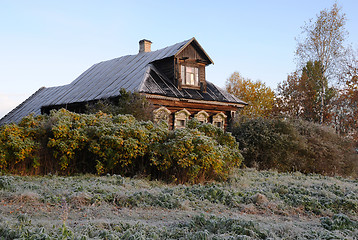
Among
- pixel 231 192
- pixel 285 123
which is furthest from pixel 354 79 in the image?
pixel 231 192

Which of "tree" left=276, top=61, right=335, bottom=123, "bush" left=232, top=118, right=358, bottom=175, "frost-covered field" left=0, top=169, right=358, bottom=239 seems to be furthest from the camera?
"tree" left=276, top=61, right=335, bottom=123

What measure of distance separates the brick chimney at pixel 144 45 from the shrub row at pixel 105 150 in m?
14.2

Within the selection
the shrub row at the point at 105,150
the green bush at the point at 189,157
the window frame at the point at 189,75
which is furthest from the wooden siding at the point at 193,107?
the green bush at the point at 189,157

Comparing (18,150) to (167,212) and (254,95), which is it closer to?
(167,212)

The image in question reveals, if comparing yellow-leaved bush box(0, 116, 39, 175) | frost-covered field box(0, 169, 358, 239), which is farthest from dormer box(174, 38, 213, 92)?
frost-covered field box(0, 169, 358, 239)

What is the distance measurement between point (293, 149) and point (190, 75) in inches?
304

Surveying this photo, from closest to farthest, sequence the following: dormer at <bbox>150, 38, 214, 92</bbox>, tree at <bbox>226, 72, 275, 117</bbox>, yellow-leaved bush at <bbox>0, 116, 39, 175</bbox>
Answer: yellow-leaved bush at <bbox>0, 116, 39, 175</bbox>, dormer at <bbox>150, 38, 214, 92</bbox>, tree at <bbox>226, 72, 275, 117</bbox>

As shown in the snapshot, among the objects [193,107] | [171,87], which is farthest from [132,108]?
[193,107]

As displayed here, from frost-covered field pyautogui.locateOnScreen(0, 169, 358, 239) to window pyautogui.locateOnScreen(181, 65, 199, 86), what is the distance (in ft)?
36.3

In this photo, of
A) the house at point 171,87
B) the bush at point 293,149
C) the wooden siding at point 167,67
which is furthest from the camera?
the wooden siding at point 167,67

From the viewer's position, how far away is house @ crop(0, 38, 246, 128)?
55.3 feet

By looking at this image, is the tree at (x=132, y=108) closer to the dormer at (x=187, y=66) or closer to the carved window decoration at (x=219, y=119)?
the dormer at (x=187, y=66)

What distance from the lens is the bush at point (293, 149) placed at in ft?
44.0

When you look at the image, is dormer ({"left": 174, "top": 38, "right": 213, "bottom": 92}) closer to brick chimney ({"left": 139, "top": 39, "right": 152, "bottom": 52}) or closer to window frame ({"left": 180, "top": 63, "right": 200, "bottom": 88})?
window frame ({"left": 180, "top": 63, "right": 200, "bottom": 88})
